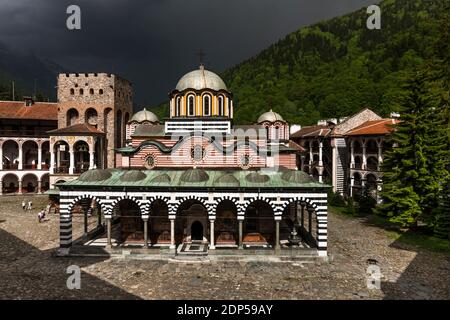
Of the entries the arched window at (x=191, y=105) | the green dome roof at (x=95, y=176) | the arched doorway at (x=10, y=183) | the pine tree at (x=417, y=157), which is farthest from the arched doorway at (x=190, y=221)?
the arched doorway at (x=10, y=183)

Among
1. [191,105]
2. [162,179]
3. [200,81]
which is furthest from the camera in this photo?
[200,81]

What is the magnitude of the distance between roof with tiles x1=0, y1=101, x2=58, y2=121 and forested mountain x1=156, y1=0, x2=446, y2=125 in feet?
139

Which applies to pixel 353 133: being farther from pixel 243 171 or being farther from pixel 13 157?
pixel 13 157

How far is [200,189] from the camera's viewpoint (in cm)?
1803

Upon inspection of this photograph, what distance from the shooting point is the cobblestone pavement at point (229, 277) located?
44.0 feet

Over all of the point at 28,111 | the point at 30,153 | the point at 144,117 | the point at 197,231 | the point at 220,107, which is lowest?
A: the point at 197,231

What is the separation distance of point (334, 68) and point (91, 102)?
73.9m

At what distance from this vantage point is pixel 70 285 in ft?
46.1

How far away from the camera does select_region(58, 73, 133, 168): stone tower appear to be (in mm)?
41188

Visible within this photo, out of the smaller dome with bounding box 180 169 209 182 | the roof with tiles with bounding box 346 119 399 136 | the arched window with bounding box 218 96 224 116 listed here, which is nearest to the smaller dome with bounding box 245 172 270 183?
the smaller dome with bounding box 180 169 209 182

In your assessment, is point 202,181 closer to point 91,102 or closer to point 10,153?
point 91,102

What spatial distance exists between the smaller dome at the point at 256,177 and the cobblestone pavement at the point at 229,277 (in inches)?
192

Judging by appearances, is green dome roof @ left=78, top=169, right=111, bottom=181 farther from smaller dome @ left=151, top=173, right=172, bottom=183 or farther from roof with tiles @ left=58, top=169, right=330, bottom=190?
smaller dome @ left=151, top=173, right=172, bottom=183

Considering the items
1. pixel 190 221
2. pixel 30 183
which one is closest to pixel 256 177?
pixel 190 221
